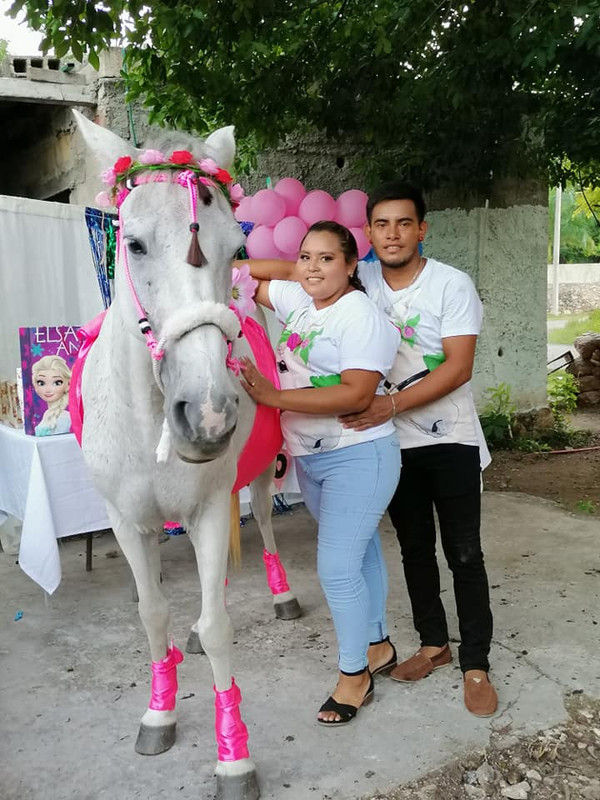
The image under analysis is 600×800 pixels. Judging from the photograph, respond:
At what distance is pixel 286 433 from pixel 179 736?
41.5 inches

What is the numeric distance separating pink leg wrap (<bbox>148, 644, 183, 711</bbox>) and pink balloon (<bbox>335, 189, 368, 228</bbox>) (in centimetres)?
229

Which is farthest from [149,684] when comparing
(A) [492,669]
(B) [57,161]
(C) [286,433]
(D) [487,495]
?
(B) [57,161]

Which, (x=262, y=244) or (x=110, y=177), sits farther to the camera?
(x=262, y=244)

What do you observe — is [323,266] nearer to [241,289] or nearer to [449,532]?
[241,289]

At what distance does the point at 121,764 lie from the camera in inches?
84.7

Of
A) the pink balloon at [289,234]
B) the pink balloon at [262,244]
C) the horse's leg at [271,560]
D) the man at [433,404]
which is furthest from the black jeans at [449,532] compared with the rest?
the pink balloon at [262,244]

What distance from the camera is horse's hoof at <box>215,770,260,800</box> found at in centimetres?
196

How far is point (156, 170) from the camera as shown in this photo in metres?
1.63

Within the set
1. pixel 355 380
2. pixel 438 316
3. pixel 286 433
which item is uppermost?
pixel 438 316

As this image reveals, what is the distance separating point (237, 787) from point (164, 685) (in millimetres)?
432

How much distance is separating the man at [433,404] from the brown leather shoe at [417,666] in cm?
17

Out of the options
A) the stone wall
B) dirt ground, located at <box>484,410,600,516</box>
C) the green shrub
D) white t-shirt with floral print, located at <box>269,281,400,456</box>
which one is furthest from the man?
the stone wall

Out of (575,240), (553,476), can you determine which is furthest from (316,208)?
(575,240)

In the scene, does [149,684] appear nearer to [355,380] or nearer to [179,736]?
[179,736]
